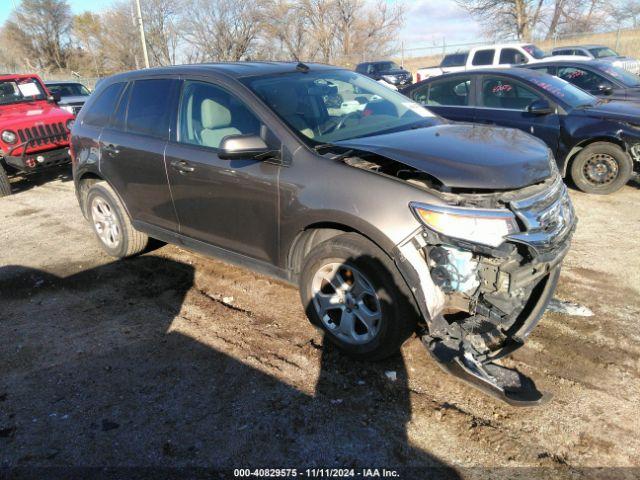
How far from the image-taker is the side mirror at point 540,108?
6629 mm

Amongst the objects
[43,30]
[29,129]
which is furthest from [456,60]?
[43,30]

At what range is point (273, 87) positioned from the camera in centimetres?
367

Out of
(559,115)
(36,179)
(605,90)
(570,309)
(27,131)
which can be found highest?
(605,90)

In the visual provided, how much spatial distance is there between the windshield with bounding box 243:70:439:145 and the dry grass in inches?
1097

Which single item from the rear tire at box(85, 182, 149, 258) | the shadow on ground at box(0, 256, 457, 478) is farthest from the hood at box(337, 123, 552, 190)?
the rear tire at box(85, 182, 149, 258)

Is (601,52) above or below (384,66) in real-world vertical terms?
above

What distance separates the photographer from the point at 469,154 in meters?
2.95

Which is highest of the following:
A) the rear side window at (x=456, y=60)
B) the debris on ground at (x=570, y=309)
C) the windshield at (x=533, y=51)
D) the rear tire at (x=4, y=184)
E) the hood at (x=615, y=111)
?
the windshield at (x=533, y=51)

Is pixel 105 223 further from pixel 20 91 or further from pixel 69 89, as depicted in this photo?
pixel 69 89

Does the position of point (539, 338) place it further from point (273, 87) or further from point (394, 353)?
point (273, 87)

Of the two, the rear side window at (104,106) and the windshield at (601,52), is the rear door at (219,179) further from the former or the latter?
the windshield at (601,52)

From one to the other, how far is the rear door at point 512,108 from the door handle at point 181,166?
494 cm

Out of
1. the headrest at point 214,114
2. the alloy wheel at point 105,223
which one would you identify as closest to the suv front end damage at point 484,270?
the headrest at point 214,114

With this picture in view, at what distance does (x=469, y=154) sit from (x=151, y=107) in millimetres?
2827
